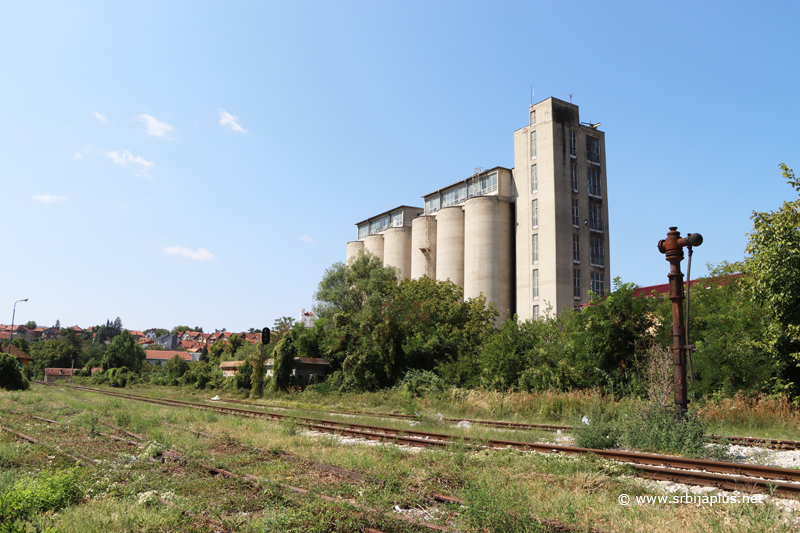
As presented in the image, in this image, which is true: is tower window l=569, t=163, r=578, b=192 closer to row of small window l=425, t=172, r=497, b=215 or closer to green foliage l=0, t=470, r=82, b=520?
row of small window l=425, t=172, r=497, b=215

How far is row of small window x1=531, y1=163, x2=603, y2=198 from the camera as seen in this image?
6250 cm

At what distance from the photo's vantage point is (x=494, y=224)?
213 feet

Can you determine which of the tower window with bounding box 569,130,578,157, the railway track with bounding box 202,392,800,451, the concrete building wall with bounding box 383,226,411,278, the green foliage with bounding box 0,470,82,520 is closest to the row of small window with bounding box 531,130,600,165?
the tower window with bounding box 569,130,578,157

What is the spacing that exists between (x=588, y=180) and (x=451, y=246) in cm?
1885

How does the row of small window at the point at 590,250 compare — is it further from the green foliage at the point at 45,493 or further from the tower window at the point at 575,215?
the green foliage at the point at 45,493

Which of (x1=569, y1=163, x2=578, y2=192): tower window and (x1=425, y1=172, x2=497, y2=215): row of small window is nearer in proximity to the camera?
(x1=569, y1=163, x2=578, y2=192): tower window

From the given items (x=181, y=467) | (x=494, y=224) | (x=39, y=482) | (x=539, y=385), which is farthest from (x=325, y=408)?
(x=494, y=224)

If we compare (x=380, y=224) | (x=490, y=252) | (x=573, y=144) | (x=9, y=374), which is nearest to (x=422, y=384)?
(x=9, y=374)

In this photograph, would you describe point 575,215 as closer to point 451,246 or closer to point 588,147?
point 588,147

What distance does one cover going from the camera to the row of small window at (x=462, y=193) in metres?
68.6

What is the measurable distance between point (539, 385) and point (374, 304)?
22459mm

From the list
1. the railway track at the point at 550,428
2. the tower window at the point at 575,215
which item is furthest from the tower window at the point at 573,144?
the railway track at the point at 550,428

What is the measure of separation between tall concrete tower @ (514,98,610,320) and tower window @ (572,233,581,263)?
12 centimetres

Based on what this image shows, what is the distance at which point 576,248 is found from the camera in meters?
61.4
